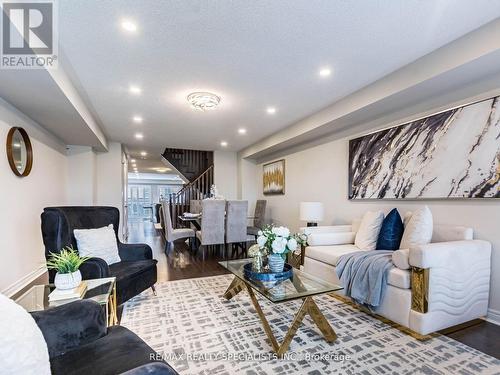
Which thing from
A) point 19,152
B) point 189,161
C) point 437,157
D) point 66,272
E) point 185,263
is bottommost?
point 185,263

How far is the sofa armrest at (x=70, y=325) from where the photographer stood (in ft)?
3.86

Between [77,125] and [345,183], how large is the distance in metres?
4.16

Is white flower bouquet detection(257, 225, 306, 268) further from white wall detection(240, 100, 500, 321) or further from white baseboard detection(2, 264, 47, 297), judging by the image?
white baseboard detection(2, 264, 47, 297)

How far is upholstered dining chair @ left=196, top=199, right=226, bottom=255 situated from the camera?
186 inches

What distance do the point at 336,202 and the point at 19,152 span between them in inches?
177

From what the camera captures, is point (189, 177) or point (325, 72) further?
point (189, 177)

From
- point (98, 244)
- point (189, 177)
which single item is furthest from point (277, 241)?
point (189, 177)

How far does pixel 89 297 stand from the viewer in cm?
177

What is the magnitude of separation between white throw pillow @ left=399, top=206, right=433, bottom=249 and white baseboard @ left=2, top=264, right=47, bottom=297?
430 centimetres

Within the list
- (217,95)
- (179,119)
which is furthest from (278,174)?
(217,95)

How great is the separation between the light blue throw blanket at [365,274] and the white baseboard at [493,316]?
37.2 inches

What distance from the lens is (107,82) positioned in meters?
2.86

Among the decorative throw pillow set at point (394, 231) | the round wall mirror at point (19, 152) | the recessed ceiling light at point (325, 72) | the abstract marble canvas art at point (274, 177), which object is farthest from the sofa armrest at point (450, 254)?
the round wall mirror at point (19, 152)

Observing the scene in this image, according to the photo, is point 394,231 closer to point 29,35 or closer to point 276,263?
point 276,263
